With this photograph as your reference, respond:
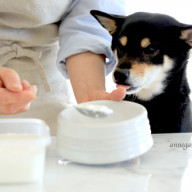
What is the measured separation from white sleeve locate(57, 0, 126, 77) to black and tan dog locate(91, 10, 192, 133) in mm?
64

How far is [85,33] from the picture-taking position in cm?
79

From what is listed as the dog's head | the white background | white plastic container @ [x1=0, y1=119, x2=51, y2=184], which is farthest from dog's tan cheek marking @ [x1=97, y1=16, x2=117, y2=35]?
the white background

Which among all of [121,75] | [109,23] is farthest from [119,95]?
[109,23]

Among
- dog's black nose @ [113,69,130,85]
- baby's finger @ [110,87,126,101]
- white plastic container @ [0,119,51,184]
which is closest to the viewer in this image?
white plastic container @ [0,119,51,184]

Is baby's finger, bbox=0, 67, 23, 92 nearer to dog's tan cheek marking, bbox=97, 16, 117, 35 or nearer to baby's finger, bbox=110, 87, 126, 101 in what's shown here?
baby's finger, bbox=110, 87, 126, 101

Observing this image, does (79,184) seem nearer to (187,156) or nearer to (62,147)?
(62,147)

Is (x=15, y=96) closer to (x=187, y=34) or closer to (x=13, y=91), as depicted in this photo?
(x=13, y=91)

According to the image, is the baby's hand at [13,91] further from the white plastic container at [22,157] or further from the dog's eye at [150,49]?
the dog's eye at [150,49]

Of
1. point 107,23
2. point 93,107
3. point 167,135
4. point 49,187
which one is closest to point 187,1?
point 107,23

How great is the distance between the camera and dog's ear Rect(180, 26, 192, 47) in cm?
66

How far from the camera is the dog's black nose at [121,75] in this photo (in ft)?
2.22

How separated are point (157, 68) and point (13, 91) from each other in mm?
329

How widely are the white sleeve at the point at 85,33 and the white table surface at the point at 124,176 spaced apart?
28 cm

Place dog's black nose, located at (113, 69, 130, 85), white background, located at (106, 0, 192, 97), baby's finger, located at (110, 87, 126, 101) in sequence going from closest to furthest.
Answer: baby's finger, located at (110, 87, 126, 101)
dog's black nose, located at (113, 69, 130, 85)
white background, located at (106, 0, 192, 97)
